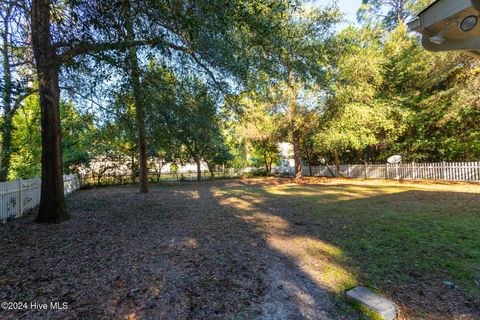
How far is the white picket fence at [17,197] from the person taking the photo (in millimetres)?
5785

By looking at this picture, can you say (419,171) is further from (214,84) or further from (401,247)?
(214,84)

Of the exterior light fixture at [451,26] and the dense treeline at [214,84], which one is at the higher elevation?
the dense treeline at [214,84]

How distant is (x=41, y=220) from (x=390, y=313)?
21.3 ft

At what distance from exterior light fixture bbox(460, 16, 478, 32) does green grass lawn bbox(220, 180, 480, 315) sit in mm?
2469

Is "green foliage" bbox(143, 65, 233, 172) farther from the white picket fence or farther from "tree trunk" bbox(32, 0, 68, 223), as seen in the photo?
the white picket fence

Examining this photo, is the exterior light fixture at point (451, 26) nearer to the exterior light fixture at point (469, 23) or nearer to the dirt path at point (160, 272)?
the exterior light fixture at point (469, 23)

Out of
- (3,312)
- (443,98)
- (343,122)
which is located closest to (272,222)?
(3,312)

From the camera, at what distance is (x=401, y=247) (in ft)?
12.4

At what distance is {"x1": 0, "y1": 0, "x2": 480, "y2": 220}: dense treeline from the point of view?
3838 millimetres

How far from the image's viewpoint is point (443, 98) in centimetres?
1212

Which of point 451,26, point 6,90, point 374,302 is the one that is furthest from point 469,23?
point 6,90

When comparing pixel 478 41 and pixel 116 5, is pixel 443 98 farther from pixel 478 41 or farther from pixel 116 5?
pixel 116 5

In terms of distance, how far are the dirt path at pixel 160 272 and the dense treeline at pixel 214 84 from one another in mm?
2017

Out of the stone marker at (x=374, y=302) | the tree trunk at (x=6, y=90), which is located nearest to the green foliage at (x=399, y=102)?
the stone marker at (x=374, y=302)
